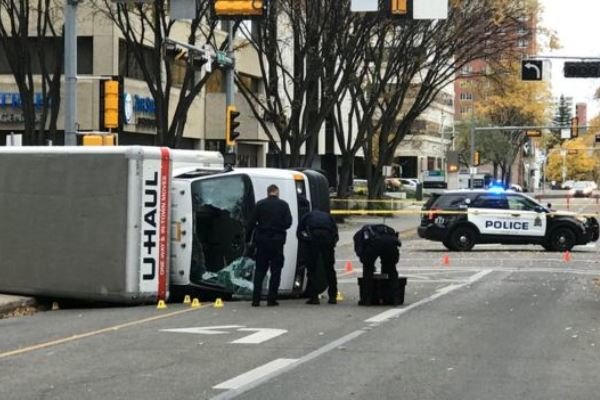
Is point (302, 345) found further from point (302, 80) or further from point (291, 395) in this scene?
point (302, 80)

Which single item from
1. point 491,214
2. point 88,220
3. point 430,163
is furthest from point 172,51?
point 430,163

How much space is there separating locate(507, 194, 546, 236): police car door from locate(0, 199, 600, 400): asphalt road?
1127 centimetres

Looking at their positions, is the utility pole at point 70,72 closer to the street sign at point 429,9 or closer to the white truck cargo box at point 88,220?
the white truck cargo box at point 88,220

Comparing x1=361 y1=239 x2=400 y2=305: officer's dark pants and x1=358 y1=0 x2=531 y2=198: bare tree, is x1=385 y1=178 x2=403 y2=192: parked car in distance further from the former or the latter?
x1=361 y1=239 x2=400 y2=305: officer's dark pants

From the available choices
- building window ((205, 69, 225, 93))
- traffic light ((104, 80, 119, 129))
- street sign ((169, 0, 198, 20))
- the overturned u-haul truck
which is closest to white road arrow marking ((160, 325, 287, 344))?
the overturned u-haul truck

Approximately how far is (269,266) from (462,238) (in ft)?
49.0

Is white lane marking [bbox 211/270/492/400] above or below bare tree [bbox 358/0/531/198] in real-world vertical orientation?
below

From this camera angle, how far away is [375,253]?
599 inches

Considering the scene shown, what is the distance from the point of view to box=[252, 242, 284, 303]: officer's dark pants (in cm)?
1486

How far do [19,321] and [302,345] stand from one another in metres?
4.90

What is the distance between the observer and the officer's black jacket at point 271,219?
14.8 metres

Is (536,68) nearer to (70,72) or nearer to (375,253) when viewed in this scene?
(70,72)

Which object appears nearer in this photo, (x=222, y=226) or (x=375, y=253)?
(x=375, y=253)

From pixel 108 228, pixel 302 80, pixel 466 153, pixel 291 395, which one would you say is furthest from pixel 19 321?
pixel 466 153
